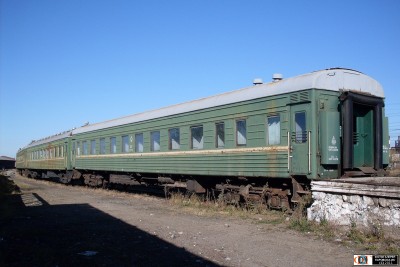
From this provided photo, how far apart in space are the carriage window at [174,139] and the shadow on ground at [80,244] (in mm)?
3909

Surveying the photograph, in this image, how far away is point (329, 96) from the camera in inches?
386

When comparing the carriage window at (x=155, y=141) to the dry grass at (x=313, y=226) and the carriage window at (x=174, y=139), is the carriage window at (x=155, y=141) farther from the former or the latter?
the dry grass at (x=313, y=226)

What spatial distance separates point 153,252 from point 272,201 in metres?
4.63

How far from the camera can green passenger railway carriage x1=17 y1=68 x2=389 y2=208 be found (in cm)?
957

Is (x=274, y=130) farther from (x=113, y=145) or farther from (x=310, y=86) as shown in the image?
(x=113, y=145)

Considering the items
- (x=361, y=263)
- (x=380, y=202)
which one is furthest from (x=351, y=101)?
(x=361, y=263)

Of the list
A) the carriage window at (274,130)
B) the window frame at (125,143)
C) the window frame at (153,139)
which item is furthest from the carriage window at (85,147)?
the carriage window at (274,130)

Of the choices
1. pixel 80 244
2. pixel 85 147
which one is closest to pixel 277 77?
pixel 80 244

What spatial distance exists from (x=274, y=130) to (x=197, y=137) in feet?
11.2

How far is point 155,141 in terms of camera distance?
15625 mm

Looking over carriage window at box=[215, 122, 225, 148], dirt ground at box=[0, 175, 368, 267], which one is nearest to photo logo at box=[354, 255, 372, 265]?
dirt ground at box=[0, 175, 368, 267]

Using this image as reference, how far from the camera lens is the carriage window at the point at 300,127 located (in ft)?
31.8

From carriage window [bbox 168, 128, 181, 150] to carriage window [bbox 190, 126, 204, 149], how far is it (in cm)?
82

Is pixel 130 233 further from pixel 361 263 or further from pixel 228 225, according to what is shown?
pixel 361 263
